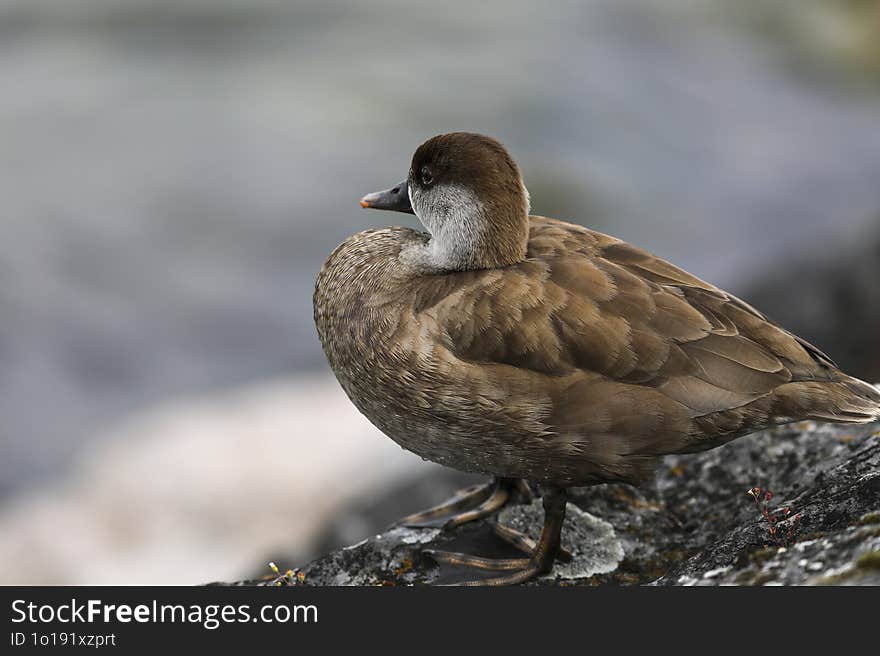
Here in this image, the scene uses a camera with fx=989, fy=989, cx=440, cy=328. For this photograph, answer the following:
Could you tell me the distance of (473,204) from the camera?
15.3 feet

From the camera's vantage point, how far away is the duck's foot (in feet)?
17.1

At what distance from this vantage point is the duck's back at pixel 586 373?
14.0ft

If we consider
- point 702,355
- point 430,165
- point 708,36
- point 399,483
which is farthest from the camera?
point 708,36

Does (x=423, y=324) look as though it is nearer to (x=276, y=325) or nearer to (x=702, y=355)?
(x=702, y=355)

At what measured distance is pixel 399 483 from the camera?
7.71 meters

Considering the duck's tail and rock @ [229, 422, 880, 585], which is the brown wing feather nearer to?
the duck's tail

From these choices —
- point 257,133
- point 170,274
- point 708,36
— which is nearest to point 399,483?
point 170,274

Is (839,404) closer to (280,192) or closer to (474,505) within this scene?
(474,505)

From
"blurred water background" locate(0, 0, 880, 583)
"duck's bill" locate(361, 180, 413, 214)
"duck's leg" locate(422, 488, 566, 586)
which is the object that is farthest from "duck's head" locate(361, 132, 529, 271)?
"blurred water background" locate(0, 0, 880, 583)

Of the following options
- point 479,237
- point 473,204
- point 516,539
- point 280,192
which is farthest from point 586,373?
point 280,192

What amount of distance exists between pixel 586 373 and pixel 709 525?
1253 mm

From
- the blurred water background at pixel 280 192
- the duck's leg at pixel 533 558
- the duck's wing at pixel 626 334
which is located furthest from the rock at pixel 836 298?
the duck's leg at pixel 533 558

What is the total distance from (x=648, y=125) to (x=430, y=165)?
11.5m

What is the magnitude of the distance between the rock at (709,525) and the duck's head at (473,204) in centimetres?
145
